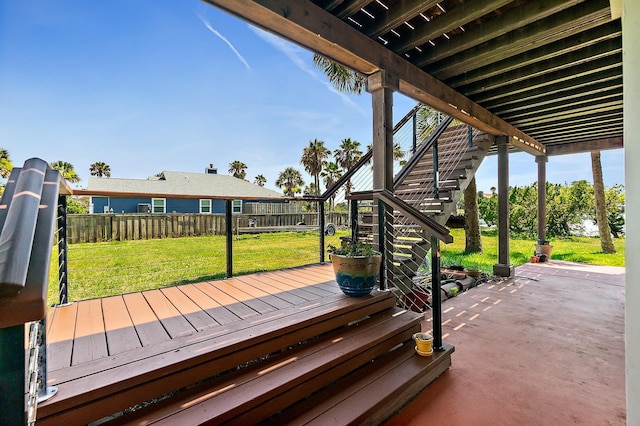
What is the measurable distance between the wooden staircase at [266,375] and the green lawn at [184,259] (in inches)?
53.6

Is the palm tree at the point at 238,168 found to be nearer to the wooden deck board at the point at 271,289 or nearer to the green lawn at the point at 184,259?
the green lawn at the point at 184,259

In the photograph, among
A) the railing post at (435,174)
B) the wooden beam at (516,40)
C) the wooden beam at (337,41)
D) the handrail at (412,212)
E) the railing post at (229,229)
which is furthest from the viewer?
the railing post at (435,174)

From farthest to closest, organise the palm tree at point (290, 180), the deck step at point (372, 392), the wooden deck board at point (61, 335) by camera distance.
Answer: the palm tree at point (290, 180) → the deck step at point (372, 392) → the wooden deck board at point (61, 335)

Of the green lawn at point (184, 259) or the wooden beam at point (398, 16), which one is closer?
the wooden beam at point (398, 16)

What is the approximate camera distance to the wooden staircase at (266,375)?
130 cm

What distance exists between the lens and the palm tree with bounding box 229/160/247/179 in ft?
86.5

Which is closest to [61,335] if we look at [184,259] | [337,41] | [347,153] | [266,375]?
[266,375]

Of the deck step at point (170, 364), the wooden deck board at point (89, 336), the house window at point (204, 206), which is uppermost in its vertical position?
the house window at point (204, 206)

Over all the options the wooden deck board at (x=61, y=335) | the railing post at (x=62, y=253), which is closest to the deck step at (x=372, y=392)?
the wooden deck board at (x=61, y=335)

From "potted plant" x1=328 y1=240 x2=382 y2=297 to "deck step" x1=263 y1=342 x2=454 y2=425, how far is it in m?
0.57

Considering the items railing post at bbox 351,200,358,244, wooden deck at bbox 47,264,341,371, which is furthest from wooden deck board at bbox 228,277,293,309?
railing post at bbox 351,200,358,244

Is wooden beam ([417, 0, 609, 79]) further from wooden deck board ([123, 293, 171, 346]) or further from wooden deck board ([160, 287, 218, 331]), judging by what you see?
wooden deck board ([123, 293, 171, 346])

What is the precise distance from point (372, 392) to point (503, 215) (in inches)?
203

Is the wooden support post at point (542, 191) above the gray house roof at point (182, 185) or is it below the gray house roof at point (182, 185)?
below
